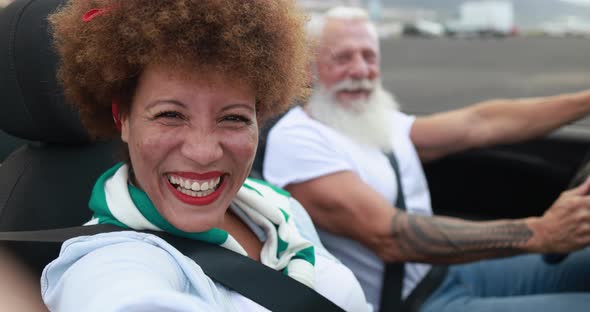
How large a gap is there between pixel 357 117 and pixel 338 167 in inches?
14.1

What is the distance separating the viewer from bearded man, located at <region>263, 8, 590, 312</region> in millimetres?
2199

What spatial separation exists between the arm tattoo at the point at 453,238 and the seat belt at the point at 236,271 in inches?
28.4

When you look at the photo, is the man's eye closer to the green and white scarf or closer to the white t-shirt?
the green and white scarf

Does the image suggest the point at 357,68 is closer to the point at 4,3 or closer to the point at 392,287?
the point at 392,287

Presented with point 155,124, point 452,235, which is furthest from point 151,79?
point 452,235

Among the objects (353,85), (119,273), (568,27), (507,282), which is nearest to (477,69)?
(568,27)

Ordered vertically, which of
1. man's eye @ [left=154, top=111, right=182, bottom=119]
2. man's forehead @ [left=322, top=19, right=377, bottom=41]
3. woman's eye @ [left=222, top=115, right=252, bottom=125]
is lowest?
man's forehead @ [left=322, top=19, right=377, bottom=41]

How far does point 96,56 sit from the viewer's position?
1.37 metres

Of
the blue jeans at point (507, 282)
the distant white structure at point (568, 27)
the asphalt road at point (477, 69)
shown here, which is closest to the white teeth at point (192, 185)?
the blue jeans at point (507, 282)

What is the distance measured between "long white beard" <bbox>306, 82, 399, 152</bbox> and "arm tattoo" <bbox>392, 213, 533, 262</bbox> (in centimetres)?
39

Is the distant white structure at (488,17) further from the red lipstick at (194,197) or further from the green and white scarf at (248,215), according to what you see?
the red lipstick at (194,197)

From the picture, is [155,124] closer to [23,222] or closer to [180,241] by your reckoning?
[180,241]

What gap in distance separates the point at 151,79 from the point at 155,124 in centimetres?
9

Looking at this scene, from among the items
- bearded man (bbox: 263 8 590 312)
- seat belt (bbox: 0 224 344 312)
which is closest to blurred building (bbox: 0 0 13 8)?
seat belt (bbox: 0 224 344 312)
